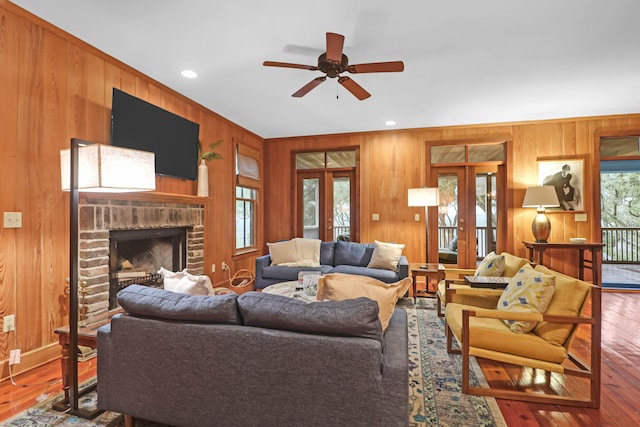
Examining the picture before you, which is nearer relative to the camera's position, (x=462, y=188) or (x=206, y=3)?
(x=206, y=3)

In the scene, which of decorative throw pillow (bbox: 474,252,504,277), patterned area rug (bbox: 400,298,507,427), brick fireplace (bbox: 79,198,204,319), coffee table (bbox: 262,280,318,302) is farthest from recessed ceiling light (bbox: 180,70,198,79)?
decorative throw pillow (bbox: 474,252,504,277)

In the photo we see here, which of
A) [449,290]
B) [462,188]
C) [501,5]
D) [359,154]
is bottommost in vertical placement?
[449,290]

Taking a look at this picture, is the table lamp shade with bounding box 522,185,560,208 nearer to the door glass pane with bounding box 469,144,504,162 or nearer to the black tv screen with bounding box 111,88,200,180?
the door glass pane with bounding box 469,144,504,162

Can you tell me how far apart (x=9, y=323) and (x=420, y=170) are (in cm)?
531

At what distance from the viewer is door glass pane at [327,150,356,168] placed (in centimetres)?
602

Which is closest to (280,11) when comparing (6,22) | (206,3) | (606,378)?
(206,3)

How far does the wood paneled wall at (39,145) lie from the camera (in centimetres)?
226

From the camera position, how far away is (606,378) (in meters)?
2.31

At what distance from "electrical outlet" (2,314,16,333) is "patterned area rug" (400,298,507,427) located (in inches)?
110

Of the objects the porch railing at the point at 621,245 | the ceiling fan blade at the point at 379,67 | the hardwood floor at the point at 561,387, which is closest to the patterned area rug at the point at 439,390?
the hardwood floor at the point at 561,387

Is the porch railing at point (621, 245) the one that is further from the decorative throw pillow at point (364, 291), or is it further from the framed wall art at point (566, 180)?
the decorative throw pillow at point (364, 291)

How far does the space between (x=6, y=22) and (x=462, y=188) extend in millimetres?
5729

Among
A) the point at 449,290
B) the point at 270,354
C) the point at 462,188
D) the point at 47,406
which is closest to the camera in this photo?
the point at 270,354

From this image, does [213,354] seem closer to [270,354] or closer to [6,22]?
[270,354]
